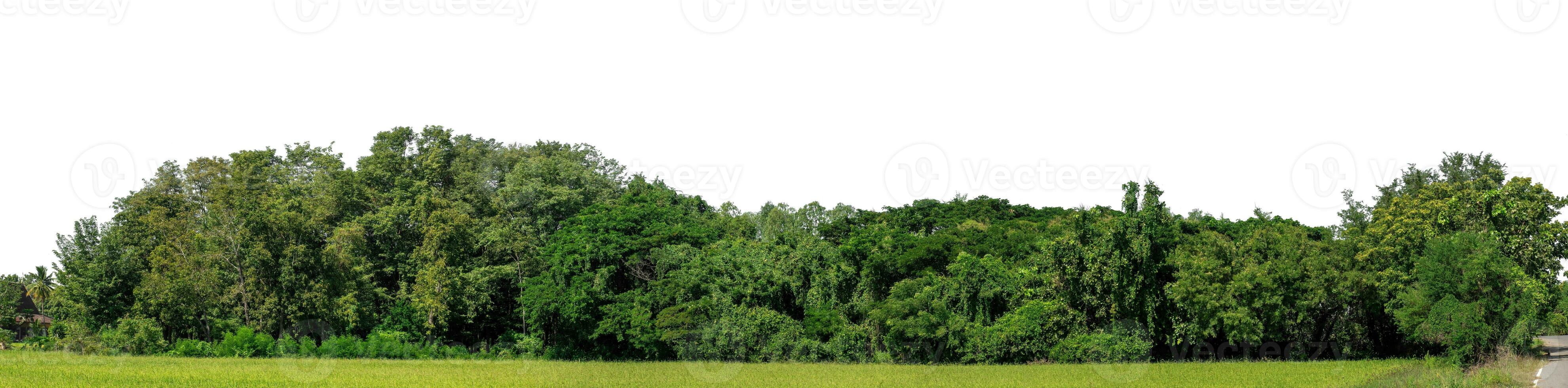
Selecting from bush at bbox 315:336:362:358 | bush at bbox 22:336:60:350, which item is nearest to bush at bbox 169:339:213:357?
bush at bbox 315:336:362:358

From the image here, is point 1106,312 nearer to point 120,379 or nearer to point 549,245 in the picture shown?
point 549,245

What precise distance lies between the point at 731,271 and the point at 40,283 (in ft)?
246

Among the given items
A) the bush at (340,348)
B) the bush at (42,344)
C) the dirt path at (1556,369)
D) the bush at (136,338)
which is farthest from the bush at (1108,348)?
the bush at (42,344)

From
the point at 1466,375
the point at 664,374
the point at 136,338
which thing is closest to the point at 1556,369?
the point at 1466,375

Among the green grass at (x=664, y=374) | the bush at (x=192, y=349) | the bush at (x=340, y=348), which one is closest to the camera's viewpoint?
the green grass at (x=664, y=374)

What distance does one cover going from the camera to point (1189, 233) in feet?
162

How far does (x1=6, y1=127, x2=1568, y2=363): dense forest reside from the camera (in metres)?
42.0

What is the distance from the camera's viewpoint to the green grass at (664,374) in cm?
3509

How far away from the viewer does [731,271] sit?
51188 millimetres

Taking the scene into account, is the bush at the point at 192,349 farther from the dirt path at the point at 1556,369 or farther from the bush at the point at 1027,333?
the dirt path at the point at 1556,369

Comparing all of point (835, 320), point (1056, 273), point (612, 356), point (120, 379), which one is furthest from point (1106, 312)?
point (120, 379)

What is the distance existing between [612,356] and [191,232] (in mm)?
23232

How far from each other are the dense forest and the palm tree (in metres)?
42.0

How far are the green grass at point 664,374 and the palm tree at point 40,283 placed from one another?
56472 millimetres
